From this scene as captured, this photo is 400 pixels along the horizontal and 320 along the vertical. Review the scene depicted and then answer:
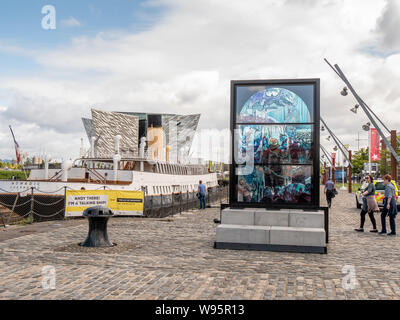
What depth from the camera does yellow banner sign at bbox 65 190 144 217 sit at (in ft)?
60.8

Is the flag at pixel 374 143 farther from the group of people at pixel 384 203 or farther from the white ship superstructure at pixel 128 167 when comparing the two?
the group of people at pixel 384 203

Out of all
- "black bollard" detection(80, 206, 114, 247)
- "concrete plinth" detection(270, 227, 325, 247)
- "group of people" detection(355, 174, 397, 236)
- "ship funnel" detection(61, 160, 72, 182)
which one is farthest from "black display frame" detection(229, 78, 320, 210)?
"ship funnel" detection(61, 160, 72, 182)

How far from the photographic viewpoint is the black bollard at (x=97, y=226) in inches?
405

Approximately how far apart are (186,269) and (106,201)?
12.3 metres

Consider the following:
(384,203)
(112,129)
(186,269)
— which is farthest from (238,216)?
(112,129)

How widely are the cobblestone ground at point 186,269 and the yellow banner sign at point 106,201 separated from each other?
5913 millimetres

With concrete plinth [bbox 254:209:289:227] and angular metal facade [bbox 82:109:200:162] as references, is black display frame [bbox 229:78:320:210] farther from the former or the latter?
angular metal facade [bbox 82:109:200:162]

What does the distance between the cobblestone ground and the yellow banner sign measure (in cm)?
591

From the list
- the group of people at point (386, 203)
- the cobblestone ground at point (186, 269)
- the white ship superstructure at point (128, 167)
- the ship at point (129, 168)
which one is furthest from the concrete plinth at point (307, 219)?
the white ship superstructure at point (128, 167)

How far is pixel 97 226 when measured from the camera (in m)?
10.6

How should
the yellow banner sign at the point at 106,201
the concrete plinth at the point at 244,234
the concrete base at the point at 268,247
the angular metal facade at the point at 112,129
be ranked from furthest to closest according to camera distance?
1. the angular metal facade at the point at 112,129
2. the yellow banner sign at the point at 106,201
3. the concrete plinth at the point at 244,234
4. the concrete base at the point at 268,247
